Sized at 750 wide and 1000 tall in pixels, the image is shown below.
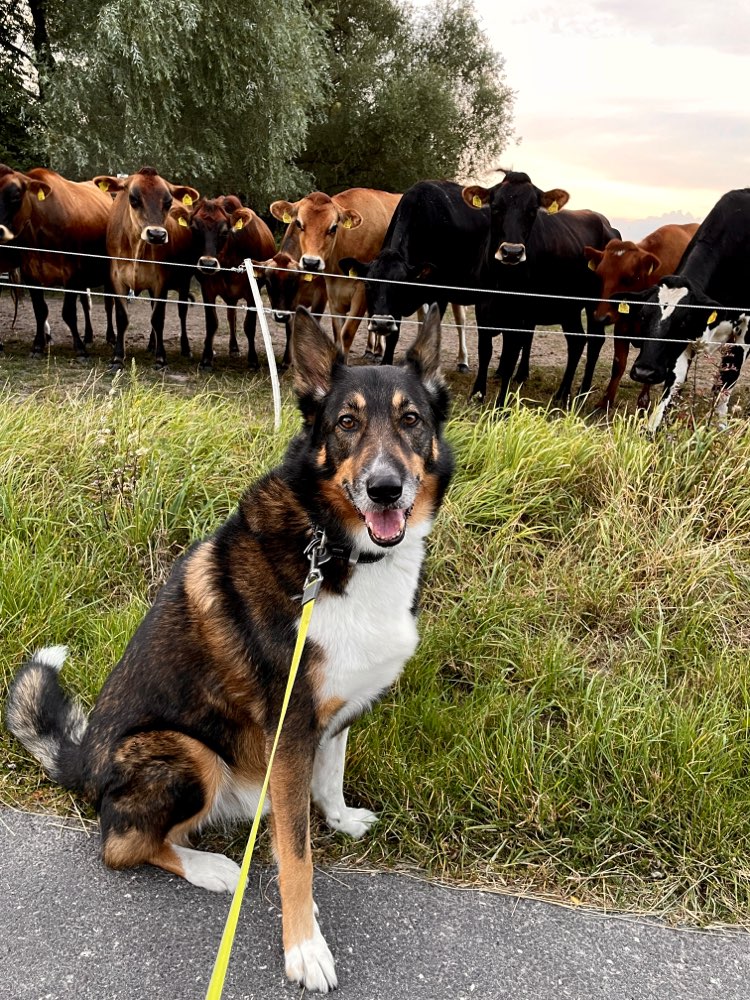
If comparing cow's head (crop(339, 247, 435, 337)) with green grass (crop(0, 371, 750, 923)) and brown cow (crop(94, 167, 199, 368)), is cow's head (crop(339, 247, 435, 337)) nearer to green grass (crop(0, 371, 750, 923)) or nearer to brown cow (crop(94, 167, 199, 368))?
brown cow (crop(94, 167, 199, 368))

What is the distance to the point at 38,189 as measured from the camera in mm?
9266

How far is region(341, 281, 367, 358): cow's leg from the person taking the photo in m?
9.27

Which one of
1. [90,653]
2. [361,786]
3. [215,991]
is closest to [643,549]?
[361,786]

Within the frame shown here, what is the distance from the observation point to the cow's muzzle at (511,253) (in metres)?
7.57

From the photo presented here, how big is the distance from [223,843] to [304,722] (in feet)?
2.58

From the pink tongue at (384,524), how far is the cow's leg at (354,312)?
711cm

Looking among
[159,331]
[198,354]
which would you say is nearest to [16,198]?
[159,331]

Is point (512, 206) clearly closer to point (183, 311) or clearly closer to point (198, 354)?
point (183, 311)

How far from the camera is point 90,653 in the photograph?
3.45 meters

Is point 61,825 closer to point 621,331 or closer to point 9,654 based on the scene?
point 9,654

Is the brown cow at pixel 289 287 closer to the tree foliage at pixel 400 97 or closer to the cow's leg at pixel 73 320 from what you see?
the cow's leg at pixel 73 320

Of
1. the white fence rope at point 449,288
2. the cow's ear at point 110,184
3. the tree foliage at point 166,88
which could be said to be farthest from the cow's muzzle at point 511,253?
the tree foliage at point 166,88

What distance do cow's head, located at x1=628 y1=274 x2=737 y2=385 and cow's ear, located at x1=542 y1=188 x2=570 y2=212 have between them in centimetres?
189

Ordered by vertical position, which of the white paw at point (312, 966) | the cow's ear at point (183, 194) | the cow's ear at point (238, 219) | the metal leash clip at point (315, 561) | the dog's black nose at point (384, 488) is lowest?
the white paw at point (312, 966)
